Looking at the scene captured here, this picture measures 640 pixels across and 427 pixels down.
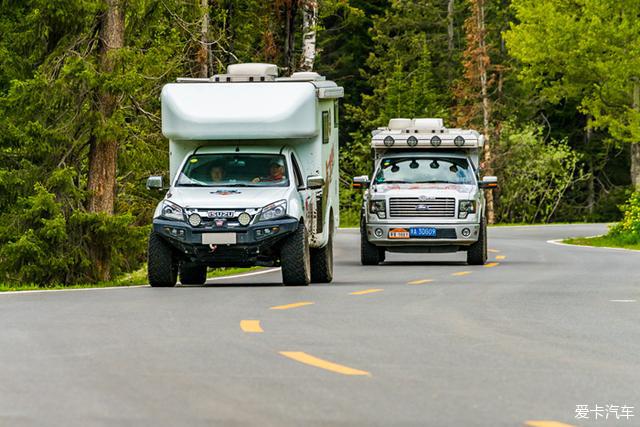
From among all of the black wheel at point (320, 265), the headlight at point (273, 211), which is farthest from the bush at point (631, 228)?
the headlight at point (273, 211)

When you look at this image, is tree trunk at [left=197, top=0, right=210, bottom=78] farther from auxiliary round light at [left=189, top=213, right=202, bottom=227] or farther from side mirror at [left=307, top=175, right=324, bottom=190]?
auxiliary round light at [left=189, top=213, right=202, bottom=227]

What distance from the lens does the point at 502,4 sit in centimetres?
8019

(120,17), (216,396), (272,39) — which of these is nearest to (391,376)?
(216,396)

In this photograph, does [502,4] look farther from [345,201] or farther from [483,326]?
[483,326]

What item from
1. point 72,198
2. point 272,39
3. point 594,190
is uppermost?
point 272,39

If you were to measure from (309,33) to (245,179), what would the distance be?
20446 mm

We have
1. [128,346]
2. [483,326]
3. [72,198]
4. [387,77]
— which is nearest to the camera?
[128,346]

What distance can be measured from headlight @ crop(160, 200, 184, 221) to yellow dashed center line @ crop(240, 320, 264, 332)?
6.07 metres

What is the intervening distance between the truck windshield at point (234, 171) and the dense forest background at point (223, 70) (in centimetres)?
692

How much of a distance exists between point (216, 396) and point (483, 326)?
18.3ft

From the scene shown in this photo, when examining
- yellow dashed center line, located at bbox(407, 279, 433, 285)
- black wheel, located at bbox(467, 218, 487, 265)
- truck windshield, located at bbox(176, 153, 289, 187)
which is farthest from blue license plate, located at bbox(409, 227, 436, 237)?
truck windshield, located at bbox(176, 153, 289, 187)

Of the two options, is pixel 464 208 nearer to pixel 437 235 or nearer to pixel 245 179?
pixel 437 235

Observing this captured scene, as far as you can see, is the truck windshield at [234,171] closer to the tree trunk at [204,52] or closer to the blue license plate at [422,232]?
the blue license plate at [422,232]

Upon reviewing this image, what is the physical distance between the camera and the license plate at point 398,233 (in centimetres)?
2916
